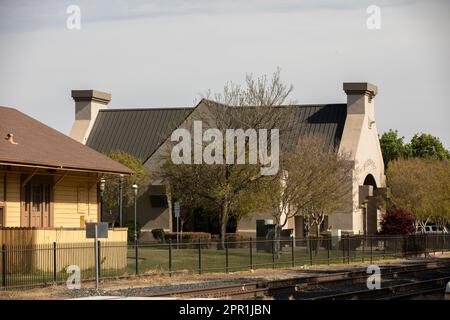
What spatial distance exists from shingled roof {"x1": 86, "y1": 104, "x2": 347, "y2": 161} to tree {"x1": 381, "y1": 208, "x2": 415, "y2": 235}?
11.8 m

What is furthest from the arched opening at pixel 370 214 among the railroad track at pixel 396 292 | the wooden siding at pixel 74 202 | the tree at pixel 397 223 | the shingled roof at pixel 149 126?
the railroad track at pixel 396 292

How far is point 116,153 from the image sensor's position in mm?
70875

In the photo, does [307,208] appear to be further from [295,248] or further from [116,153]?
[116,153]

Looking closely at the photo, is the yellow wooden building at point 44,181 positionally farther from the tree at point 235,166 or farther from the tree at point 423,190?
the tree at point 423,190

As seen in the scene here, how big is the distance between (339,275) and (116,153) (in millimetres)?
37967

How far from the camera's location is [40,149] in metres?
36.5

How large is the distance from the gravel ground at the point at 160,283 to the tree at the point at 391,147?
67.8 m

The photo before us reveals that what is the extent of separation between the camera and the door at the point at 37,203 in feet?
119

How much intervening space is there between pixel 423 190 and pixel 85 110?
92.6 feet

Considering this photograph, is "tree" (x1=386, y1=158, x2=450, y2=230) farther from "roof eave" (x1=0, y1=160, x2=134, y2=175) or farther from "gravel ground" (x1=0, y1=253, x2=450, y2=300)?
"roof eave" (x1=0, y1=160, x2=134, y2=175)

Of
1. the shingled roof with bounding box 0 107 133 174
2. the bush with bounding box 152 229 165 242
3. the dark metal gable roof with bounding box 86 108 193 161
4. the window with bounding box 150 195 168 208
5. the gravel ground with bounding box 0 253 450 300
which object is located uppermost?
the dark metal gable roof with bounding box 86 108 193 161

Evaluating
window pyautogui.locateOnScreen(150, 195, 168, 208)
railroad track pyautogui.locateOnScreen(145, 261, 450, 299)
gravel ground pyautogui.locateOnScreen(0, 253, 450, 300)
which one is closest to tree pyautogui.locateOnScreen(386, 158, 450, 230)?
window pyautogui.locateOnScreen(150, 195, 168, 208)

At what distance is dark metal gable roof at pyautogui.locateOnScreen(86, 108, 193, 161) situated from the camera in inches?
3002

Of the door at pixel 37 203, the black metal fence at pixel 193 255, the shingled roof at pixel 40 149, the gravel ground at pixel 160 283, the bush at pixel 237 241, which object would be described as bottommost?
the gravel ground at pixel 160 283
